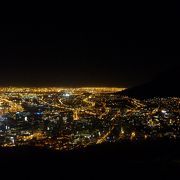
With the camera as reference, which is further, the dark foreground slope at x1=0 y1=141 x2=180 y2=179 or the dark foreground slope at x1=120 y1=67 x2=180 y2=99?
the dark foreground slope at x1=120 y1=67 x2=180 y2=99

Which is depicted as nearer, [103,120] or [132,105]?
[103,120]

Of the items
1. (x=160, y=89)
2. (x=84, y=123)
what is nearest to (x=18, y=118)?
(x=84, y=123)

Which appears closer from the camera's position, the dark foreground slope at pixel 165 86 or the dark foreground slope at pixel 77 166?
the dark foreground slope at pixel 77 166

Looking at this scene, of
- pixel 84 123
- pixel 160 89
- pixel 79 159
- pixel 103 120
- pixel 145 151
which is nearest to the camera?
pixel 79 159

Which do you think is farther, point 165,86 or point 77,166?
point 165,86

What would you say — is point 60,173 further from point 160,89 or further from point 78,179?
point 160,89

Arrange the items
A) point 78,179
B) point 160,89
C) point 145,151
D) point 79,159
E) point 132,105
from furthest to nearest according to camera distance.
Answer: point 160,89
point 132,105
point 145,151
point 79,159
point 78,179

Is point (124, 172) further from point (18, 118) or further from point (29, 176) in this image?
point (18, 118)

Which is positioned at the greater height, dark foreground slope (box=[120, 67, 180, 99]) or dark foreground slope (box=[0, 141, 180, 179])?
dark foreground slope (box=[120, 67, 180, 99])

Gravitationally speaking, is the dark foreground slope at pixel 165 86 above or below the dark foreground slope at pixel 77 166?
A: above

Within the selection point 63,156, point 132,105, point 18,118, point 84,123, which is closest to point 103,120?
point 84,123
